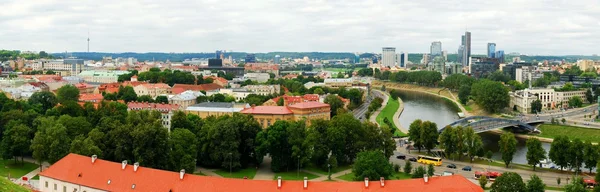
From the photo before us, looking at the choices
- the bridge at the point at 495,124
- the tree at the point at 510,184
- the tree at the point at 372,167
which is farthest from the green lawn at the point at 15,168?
the bridge at the point at 495,124

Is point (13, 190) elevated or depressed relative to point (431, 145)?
elevated

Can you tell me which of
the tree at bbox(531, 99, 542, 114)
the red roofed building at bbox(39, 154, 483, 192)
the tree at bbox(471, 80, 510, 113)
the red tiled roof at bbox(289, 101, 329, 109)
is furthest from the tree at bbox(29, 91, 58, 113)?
the tree at bbox(531, 99, 542, 114)

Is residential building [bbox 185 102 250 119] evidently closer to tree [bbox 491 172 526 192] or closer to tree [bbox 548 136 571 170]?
tree [bbox 548 136 571 170]

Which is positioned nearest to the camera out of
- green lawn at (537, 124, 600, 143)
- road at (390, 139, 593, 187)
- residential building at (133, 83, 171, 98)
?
road at (390, 139, 593, 187)

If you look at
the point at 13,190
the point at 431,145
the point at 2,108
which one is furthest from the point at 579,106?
the point at 13,190

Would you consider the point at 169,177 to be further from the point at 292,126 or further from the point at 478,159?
the point at 478,159

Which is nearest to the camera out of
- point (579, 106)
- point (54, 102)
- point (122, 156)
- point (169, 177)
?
point (169, 177)
